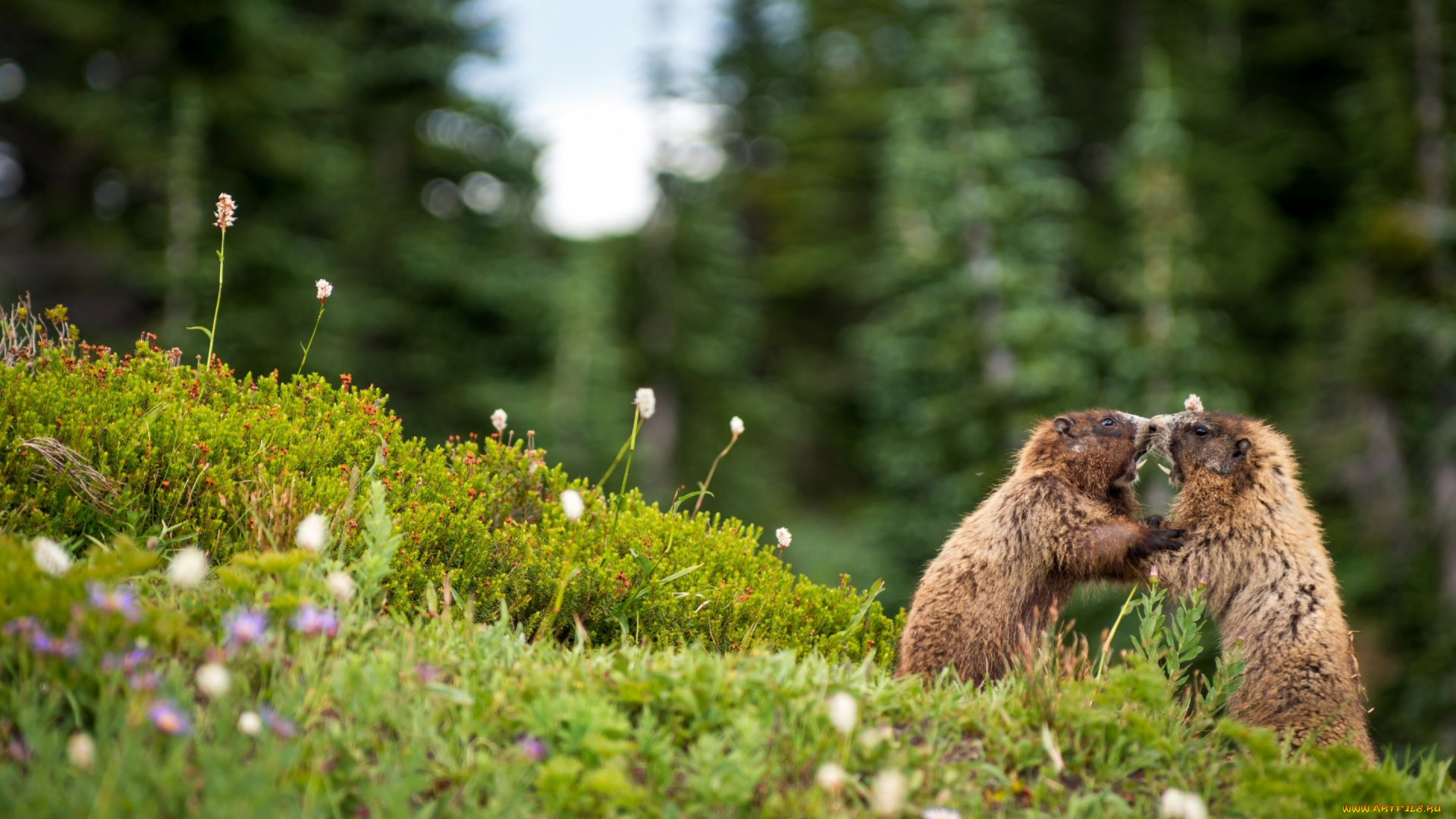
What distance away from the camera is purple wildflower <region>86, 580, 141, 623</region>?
3236 millimetres

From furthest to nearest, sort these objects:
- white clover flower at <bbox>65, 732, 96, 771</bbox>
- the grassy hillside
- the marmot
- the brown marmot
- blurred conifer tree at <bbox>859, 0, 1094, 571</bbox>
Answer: blurred conifer tree at <bbox>859, 0, 1094, 571</bbox>, the marmot, the brown marmot, the grassy hillside, white clover flower at <bbox>65, 732, 96, 771</bbox>

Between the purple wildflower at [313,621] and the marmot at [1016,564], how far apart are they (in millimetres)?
3017

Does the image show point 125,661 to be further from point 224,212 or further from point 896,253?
point 896,253

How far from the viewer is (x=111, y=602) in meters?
3.24

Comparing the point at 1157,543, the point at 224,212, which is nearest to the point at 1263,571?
the point at 1157,543

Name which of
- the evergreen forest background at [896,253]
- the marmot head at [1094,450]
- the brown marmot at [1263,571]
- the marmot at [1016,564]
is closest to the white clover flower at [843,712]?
the marmot at [1016,564]

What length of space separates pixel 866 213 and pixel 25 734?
99.0 feet

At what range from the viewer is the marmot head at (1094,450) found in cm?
606

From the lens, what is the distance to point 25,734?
117 inches

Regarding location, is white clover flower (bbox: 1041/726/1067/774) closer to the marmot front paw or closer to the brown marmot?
the brown marmot

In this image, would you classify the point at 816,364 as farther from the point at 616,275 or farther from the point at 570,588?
the point at 570,588

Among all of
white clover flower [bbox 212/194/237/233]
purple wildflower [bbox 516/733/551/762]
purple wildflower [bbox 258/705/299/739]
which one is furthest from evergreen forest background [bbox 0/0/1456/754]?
purple wildflower [bbox 258/705/299/739]

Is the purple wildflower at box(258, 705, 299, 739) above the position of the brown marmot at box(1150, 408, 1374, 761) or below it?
below

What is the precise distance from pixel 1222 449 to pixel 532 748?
4.43m
